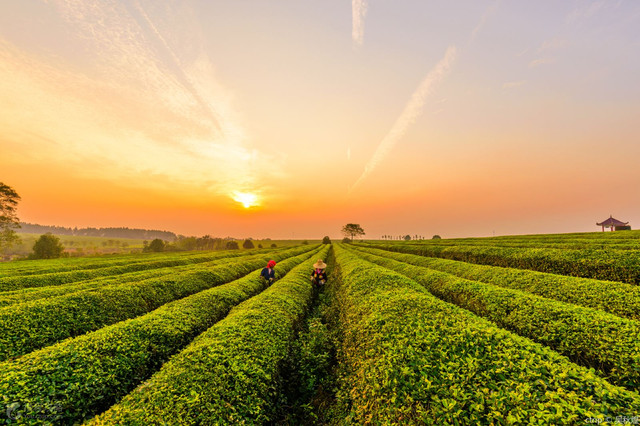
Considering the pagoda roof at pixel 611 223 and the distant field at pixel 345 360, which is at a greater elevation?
the pagoda roof at pixel 611 223

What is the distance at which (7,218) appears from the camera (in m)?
54.5

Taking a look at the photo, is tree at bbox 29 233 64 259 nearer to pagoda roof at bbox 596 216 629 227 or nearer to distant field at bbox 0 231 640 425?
distant field at bbox 0 231 640 425

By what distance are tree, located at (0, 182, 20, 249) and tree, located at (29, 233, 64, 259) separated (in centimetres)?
581

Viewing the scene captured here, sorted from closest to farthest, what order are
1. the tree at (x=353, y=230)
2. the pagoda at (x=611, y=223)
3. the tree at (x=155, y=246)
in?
the pagoda at (x=611, y=223) → the tree at (x=155, y=246) → the tree at (x=353, y=230)

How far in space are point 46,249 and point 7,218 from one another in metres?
A: 10.3

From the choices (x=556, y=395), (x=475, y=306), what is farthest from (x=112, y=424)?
(x=475, y=306)

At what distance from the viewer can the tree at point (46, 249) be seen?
6028 centimetres

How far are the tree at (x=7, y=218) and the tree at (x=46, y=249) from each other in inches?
229

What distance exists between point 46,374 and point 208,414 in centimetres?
458

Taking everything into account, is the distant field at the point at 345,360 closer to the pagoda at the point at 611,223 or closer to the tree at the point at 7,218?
the tree at the point at 7,218

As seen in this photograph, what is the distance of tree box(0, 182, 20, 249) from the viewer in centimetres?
5359

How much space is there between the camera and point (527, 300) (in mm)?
9219

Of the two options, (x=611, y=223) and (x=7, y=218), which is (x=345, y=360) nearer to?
(x=7, y=218)

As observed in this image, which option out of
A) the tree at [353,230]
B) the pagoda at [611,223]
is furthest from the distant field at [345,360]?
the tree at [353,230]
